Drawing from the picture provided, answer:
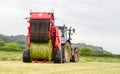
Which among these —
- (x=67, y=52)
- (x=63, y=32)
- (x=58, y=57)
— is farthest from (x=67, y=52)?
(x=58, y=57)

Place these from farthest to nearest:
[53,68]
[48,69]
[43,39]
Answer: [43,39]
[53,68]
[48,69]

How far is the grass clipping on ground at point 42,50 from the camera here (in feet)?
81.9

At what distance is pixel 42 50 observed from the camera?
24953 mm

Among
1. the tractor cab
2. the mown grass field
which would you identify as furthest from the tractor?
the tractor cab

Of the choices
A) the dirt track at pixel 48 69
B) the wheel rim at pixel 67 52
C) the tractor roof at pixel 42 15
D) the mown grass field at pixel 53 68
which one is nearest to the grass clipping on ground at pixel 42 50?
the tractor roof at pixel 42 15

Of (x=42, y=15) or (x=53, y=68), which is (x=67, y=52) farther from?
(x=53, y=68)

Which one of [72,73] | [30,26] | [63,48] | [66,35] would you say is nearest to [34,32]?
[30,26]

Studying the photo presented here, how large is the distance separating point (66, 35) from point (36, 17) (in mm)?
5652

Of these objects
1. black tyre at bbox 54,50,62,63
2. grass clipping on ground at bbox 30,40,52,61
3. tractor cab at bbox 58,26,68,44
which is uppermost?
tractor cab at bbox 58,26,68,44

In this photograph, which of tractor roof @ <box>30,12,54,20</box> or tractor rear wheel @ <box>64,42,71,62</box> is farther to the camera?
tractor rear wheel @ <box>64,42,71,62</box>

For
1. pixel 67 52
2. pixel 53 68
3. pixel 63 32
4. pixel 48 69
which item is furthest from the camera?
pixel 67 52

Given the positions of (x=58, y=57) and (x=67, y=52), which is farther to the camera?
(x=67, y=52)

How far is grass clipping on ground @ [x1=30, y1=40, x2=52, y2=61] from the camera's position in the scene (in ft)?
81.9

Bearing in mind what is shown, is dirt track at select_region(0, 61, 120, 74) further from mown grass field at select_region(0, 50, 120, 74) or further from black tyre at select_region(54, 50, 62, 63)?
black tyre at select_region(54, 50, 62, 63)
